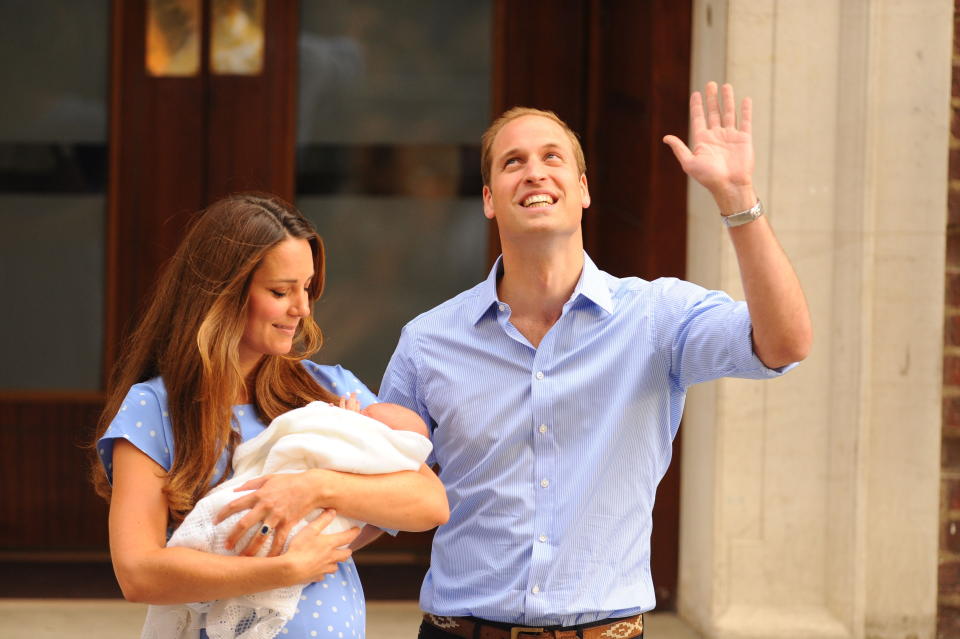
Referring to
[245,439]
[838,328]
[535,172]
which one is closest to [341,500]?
[245,439]

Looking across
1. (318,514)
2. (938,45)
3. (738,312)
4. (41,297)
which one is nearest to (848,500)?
(938,45)

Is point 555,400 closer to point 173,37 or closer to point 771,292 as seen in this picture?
point 771,292

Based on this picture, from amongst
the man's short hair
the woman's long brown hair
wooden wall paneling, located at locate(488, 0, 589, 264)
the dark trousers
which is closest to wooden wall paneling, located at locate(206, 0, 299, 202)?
wooden wall paneling, located at locate(488, 0, 589, 264)

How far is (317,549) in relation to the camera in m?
2.02

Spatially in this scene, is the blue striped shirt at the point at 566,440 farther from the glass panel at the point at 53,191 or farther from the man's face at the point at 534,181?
the glass panel at the point at 53,191

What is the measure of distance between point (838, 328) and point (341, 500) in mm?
2268

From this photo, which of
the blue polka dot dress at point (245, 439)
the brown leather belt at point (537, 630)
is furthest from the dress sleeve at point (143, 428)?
the brown leather belt at point (537, 630)

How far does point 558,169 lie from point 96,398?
8.59 ft

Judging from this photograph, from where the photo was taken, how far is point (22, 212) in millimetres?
4465

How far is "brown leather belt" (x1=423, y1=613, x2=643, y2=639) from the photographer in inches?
89.3

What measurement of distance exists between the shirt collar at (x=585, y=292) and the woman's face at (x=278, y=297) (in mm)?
422

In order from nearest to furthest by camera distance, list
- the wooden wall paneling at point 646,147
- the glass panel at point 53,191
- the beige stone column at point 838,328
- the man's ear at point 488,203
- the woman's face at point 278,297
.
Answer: the woman's face at point 278,297 < the man's ear at point 488,203 < the beige stone column at point 838,328 < the wooden wall paneling at point 646,147 < the glass panel at point 53,191

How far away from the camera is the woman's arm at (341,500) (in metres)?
1.98

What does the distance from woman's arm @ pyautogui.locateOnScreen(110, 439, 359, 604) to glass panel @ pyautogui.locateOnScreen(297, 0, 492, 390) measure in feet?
8.28
